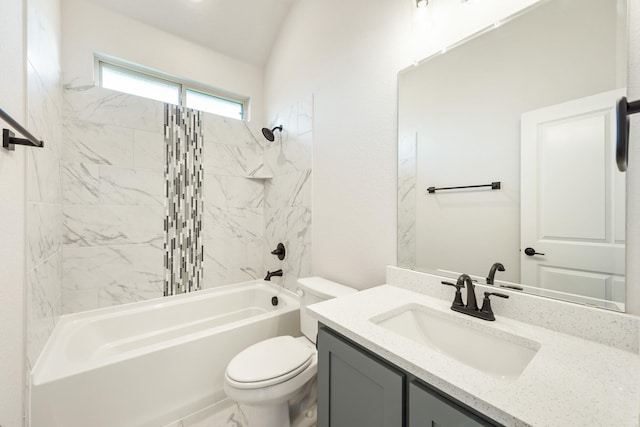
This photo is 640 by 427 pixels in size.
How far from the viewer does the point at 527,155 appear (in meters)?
0.95

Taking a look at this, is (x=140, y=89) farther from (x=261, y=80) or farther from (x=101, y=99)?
(x=261, y=80)

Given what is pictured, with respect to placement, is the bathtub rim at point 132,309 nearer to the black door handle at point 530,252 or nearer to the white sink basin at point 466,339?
the white sink basin at point 466,339

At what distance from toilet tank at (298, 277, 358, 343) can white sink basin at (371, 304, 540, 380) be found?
0.51 m

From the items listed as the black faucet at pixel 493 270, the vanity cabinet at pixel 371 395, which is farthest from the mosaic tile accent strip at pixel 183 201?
the black faucet at pixel 493 270

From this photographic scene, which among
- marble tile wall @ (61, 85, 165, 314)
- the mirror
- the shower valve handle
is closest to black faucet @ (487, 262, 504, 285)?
the mirror

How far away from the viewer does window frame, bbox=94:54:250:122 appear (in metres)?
2.00

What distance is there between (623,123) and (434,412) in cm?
75

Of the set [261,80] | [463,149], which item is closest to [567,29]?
[463,149]

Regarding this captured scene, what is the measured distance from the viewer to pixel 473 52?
1.08 metres

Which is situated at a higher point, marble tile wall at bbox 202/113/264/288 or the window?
the window

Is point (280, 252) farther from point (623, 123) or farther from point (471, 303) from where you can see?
point (623, 123)

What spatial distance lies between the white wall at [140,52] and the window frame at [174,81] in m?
0.07

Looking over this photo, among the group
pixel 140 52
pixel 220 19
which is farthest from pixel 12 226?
pixel 220 19

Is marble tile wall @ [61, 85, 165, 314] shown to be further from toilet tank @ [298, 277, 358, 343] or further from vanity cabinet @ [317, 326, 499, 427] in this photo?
vanity cabinet @ [317, 326, 499, 427]
